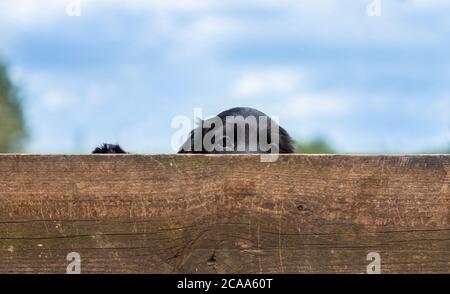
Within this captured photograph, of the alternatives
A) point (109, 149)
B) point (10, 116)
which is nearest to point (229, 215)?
point (109, 149)

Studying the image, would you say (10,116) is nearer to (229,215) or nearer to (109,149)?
(109,149)

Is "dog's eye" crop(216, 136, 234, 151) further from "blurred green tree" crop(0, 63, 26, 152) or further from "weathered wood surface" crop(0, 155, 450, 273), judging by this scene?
"blurred green tree" crop(0, 63, 26, 152)

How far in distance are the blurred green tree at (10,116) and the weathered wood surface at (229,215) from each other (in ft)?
89.1

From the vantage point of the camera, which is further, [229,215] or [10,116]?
[10,116]

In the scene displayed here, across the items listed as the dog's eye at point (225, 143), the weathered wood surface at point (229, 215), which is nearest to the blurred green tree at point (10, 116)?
the dog's eye at point (225, 143)

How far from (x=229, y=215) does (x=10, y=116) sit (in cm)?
3282

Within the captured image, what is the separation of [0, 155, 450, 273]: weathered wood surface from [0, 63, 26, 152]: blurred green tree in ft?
89.1

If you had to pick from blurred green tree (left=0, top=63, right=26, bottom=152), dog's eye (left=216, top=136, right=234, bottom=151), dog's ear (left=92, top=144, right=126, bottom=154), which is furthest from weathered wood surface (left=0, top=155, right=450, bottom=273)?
blurred green tree (left=0, top=63, right=26, bottom=152)

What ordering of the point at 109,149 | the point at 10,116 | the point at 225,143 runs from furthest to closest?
the point at 10,116, the point at 225,143, the point at 109,149

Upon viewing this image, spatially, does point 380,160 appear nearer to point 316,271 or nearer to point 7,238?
point 316,271

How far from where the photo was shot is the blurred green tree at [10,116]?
3141 cm

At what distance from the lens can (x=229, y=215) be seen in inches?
106

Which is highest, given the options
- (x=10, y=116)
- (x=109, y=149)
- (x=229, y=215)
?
(x=10, y=116)
